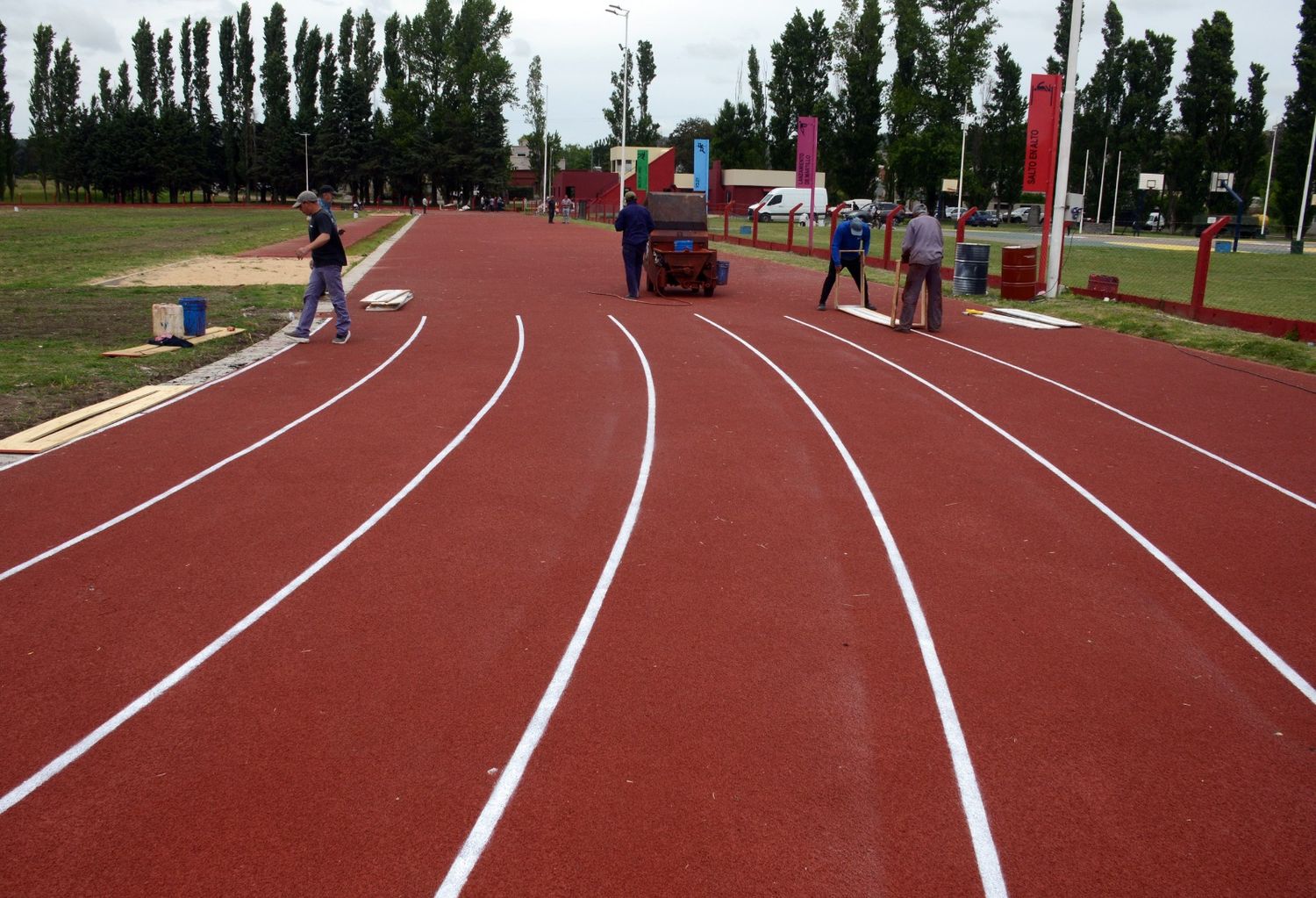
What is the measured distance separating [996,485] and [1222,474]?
1.81 meters

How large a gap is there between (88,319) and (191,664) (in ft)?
40.9

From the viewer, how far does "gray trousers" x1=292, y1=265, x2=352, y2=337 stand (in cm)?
1362

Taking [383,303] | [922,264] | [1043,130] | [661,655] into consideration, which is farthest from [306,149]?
[661,655]

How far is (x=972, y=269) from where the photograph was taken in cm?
2022

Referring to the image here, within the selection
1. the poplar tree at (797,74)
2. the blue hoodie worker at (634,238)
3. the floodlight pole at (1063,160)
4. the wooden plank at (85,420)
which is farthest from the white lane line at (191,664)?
the poplar tree at (797,74)

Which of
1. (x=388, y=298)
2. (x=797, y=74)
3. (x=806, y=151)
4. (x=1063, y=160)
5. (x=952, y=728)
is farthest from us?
(x=797, y=74)

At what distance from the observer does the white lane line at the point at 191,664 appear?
3846 mm

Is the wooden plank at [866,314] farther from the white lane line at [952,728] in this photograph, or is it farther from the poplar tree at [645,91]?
the poplar tree at [645,91]

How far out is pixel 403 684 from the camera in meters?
4.59

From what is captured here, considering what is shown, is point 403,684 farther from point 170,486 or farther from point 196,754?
point 170,486

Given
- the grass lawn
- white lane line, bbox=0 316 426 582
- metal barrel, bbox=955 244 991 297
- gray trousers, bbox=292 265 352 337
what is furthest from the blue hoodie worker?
white lane line, bbox=0 316 426 582

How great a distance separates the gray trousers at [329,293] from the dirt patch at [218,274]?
8.06m

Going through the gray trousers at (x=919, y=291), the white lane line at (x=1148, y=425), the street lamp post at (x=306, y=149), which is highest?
the street lamp post at (x=306, y=149)

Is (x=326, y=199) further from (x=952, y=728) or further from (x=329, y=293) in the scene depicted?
(x=952, y=728)
